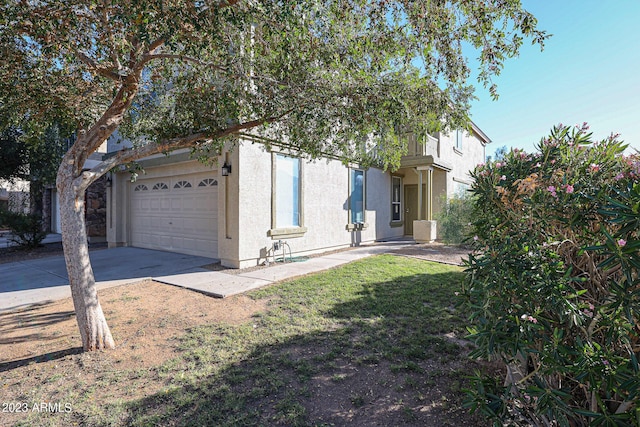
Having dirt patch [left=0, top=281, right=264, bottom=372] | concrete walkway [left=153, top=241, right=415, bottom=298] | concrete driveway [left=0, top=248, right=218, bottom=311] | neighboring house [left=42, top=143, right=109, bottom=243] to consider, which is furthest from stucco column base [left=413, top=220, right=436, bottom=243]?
neighboring house [left=42, top=143, right=109, bottom=243]

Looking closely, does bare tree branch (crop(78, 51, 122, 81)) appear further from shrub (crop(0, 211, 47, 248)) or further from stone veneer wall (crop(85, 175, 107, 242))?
shrub (crop(0, 211, 47, 248))

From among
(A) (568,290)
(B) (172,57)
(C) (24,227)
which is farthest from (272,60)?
(C) (24,227)

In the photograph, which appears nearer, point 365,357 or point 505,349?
point 505,349

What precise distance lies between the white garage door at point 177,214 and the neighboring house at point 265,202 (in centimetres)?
3

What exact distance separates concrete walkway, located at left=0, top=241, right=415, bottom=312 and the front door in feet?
19.4

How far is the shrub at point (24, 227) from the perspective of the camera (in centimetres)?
1186

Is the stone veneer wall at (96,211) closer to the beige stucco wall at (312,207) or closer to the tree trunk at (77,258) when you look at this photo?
the beige stucco wall at (312,207)

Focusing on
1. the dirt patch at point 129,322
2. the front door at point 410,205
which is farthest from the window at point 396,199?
the dirt patch at point 129,322

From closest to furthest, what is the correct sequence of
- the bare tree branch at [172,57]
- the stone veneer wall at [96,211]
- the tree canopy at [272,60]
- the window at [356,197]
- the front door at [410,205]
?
the tree canopy at [272,60] < the bare tree branch at [172,57] < the window at [356,197] < the stone veneer wall at [96,211] < the front door at [410,205]

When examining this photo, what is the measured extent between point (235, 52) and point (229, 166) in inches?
161

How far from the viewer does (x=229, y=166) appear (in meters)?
8.16

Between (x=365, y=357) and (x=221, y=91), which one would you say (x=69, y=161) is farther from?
(x=365, y=357)

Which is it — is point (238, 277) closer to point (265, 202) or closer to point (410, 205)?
point (265, 202)

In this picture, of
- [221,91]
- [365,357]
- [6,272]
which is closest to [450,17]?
[221,91]
